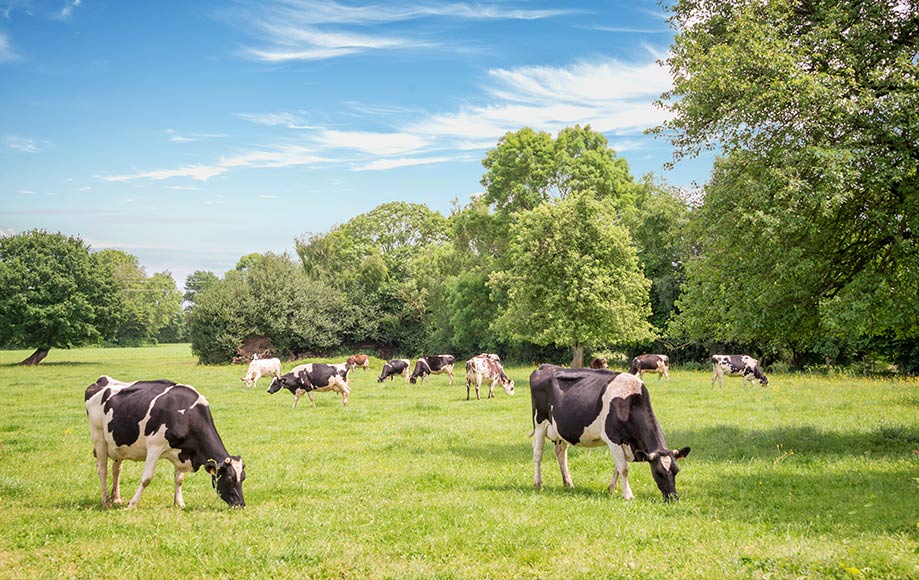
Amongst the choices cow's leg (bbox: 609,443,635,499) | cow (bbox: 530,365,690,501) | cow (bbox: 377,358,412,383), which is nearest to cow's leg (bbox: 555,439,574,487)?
cow (bbox: 530,365,690,501)

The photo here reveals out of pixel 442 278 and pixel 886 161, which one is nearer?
pixel 886 161

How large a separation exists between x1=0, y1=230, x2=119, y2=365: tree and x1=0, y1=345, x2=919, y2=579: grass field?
150ft

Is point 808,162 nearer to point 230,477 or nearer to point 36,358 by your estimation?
point 230,477

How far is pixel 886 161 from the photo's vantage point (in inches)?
613

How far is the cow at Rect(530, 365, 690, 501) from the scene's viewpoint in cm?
1217

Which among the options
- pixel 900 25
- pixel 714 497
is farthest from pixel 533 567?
pixel 900 25

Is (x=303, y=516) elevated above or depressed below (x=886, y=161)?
below

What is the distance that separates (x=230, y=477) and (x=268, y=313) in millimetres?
55069

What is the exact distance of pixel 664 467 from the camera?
1207 cm

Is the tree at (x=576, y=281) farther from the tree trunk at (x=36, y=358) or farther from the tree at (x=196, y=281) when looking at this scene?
the tree at (x=196, y=281)

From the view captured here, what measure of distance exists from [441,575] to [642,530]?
10.5ft

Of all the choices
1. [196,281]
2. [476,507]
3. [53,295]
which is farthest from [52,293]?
[196,281]

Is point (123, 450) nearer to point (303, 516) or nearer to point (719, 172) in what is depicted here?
point (303, 516)

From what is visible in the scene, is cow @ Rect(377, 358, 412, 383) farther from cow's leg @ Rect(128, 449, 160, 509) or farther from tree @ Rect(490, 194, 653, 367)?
cow's leg @ Rect(128, 449, 160, 509)
